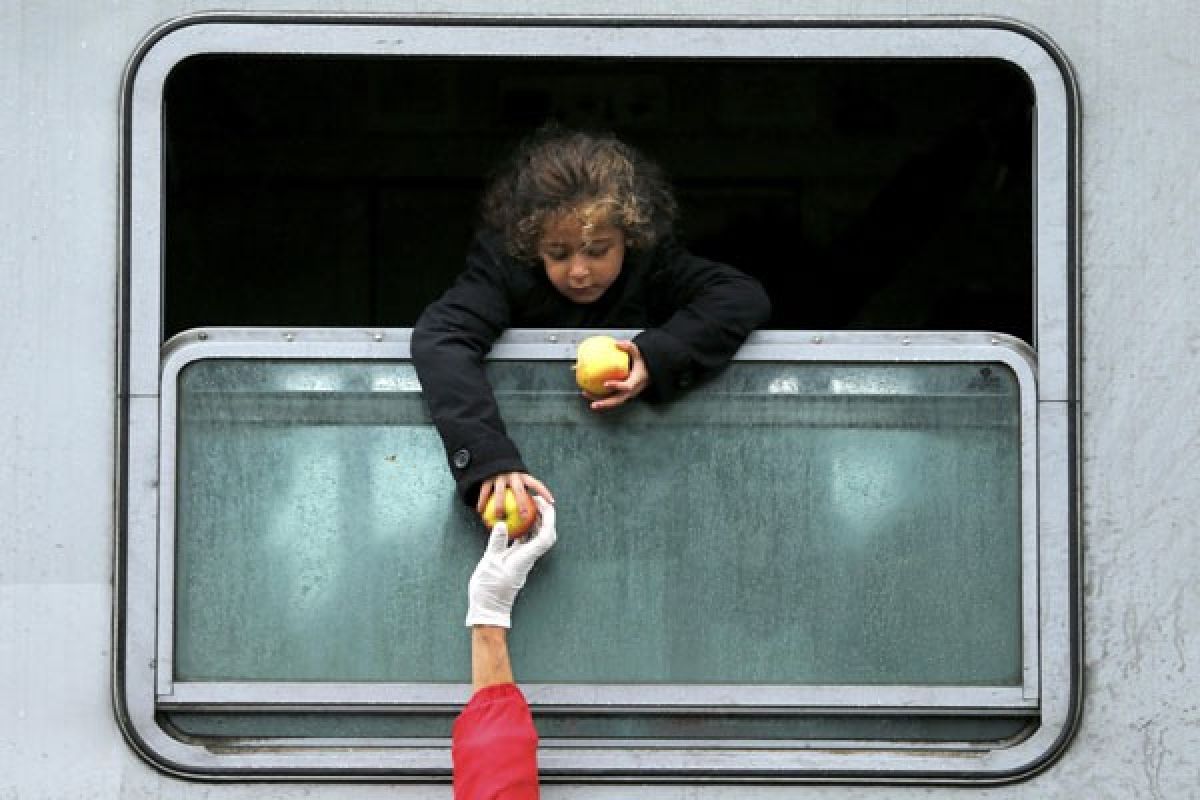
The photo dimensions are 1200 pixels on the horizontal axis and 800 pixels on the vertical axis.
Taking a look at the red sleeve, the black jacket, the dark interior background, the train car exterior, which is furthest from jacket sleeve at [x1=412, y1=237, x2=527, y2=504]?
the dark interior background

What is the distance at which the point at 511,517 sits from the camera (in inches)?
84.0

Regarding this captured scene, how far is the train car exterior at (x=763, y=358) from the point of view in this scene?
218cm

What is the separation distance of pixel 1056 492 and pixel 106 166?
50.8 inches

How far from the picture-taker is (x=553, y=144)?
7.70ft

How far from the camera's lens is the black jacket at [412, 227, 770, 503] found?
2137 mm

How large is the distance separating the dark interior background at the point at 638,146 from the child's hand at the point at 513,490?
38.3 inches

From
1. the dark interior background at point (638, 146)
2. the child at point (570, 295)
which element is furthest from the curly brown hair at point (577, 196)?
the dark interior background at point (638, 146)

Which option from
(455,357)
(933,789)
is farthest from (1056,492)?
(455,357)

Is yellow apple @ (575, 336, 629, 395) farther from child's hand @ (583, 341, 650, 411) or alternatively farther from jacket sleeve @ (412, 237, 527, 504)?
jacket sleeve @ (412, 237, 527, 504)

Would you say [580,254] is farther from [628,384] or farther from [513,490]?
[513,490]

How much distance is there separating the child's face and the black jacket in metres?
0.03

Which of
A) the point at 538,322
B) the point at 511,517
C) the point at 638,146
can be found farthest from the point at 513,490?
the point at 638,146

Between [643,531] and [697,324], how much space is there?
278mm

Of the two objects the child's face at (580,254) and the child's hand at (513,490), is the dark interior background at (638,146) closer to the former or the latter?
the child's face at (580,254)
